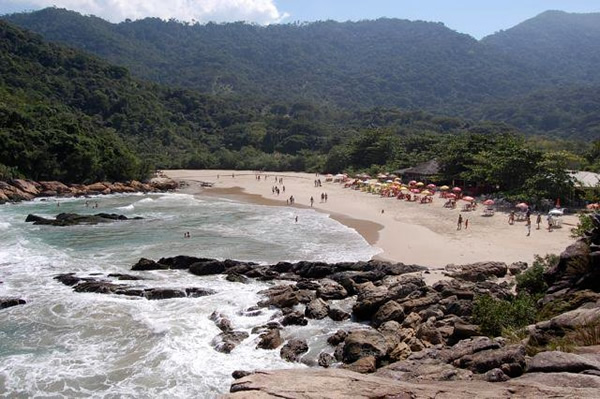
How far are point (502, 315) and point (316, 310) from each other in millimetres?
6337

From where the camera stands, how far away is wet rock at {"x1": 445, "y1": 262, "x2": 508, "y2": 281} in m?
20.5

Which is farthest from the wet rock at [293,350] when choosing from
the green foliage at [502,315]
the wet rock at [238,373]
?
the green foliage at [502,315]

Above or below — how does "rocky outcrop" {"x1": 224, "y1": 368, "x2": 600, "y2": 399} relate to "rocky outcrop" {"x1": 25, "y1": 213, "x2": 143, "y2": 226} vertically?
above

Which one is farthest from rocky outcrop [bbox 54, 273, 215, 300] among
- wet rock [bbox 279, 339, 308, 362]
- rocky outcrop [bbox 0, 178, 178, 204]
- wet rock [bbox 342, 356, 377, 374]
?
rocky outcrop [bbox 0, 178, 178, 204]

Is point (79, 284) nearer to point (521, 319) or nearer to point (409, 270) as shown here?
point (409, 270)

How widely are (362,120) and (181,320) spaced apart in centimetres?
14934

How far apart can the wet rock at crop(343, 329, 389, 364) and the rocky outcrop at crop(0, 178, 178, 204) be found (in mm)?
41935

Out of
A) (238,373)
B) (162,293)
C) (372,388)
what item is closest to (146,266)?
(162,293)

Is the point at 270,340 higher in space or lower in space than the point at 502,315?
lower

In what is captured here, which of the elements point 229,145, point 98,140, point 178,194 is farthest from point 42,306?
point 229,145

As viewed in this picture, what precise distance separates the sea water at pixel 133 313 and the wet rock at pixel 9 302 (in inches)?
15.2

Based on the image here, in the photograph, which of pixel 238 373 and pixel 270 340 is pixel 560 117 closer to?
pixel 270 340

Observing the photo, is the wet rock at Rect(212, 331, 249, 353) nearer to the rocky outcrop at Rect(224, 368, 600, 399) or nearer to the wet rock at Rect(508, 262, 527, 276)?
the rocky outcrop at Rect(224, 368, 600, 399)

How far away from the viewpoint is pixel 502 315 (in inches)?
542
